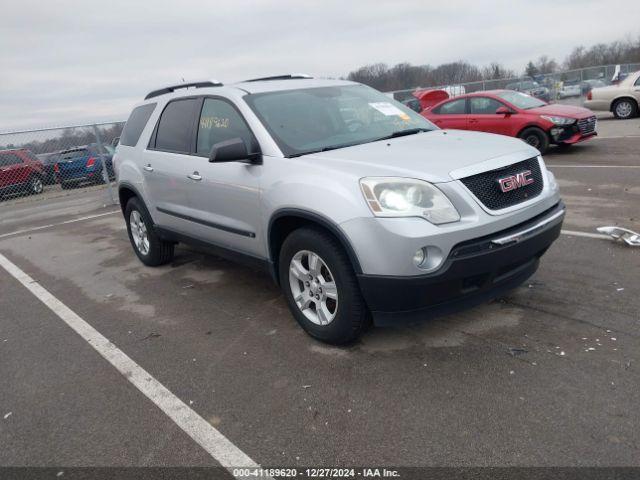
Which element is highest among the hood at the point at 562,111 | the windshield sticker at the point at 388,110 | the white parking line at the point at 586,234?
the windshield sticker at the point at 388,110

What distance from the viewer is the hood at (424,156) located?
127 inches

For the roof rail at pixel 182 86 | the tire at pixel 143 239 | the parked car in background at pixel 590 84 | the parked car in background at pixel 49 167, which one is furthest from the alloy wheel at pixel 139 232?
the parked car in background at pixel 590 84

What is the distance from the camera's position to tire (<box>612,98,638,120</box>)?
52.3 feet

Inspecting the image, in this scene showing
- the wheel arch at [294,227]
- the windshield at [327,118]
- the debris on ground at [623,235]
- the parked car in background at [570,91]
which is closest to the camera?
the wheel arch at [294,227]

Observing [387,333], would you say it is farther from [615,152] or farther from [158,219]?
[615,152]

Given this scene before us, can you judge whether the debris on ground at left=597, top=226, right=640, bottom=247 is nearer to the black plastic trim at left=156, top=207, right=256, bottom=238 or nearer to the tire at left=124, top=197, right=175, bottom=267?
the black plastic trim at left=156, top=207, right=256, bottom=238

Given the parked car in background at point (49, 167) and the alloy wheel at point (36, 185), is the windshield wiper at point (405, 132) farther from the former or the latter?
the alloy wheel at point (36, 185)

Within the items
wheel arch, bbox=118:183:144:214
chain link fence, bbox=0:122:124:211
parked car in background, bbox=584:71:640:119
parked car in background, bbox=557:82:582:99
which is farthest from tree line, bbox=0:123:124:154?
parked car in background, bbox=557:82:582:99

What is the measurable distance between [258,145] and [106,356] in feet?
6.42

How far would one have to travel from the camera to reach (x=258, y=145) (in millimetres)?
3896

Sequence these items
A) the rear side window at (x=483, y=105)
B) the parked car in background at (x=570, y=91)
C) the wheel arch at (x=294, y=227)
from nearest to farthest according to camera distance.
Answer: the wheel arch at (x=294, y=227), the rear side window at (x=483, y=105), the parked car in background at (x=570, y=91)

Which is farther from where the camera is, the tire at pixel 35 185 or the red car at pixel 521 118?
the tire at pixel 35 185

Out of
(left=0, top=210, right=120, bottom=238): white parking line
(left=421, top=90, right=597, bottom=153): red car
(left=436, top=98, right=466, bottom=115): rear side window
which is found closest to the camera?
(left=0, top=210, right=120, bottom=238): white parking line

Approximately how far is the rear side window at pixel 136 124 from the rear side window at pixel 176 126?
1.46 ft
